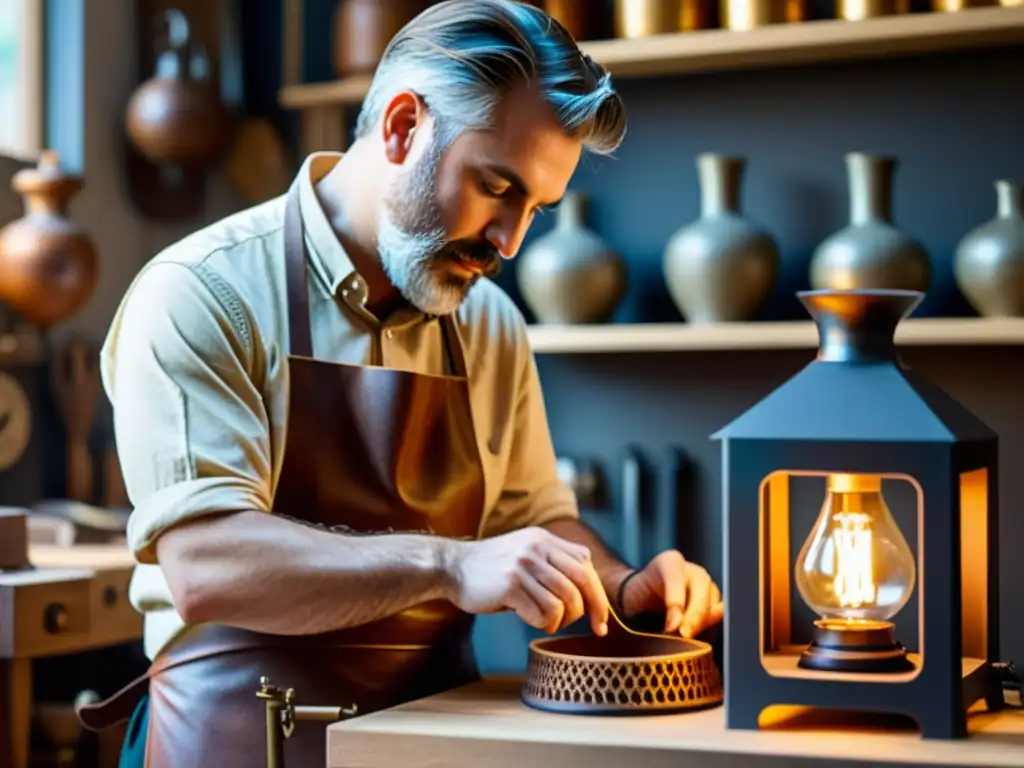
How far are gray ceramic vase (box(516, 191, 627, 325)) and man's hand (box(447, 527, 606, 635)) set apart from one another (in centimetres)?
194

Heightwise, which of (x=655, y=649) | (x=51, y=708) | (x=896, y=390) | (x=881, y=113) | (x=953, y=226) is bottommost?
(x=51, y=708)

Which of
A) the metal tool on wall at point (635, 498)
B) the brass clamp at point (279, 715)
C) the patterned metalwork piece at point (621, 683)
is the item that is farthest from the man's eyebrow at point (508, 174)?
the metal tool on wall at point (635, 498)

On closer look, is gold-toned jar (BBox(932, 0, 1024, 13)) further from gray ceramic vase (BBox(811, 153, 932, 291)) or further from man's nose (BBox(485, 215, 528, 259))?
man's nose (BBox(485, 215, 528, 259))

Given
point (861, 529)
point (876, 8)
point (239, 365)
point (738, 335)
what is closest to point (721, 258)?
point (738, 335)

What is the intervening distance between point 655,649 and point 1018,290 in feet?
5.95

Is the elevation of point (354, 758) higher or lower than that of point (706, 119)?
lower

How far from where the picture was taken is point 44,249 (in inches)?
128

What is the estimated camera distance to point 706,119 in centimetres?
373

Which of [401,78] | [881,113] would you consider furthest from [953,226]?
[401,78]

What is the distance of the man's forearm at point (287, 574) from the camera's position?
5.53ft

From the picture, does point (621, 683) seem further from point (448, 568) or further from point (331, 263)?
point (331, 263)

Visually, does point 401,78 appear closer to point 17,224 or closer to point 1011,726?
point 1011,726

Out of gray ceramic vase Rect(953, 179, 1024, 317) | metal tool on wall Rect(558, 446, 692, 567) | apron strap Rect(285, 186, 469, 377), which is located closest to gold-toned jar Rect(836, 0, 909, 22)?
gray ceramic vase Rect(953, 179, 1024, 317)

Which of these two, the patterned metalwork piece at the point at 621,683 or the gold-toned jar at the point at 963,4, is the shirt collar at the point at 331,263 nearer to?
the patterned metalwork piece at the point at 621,683
